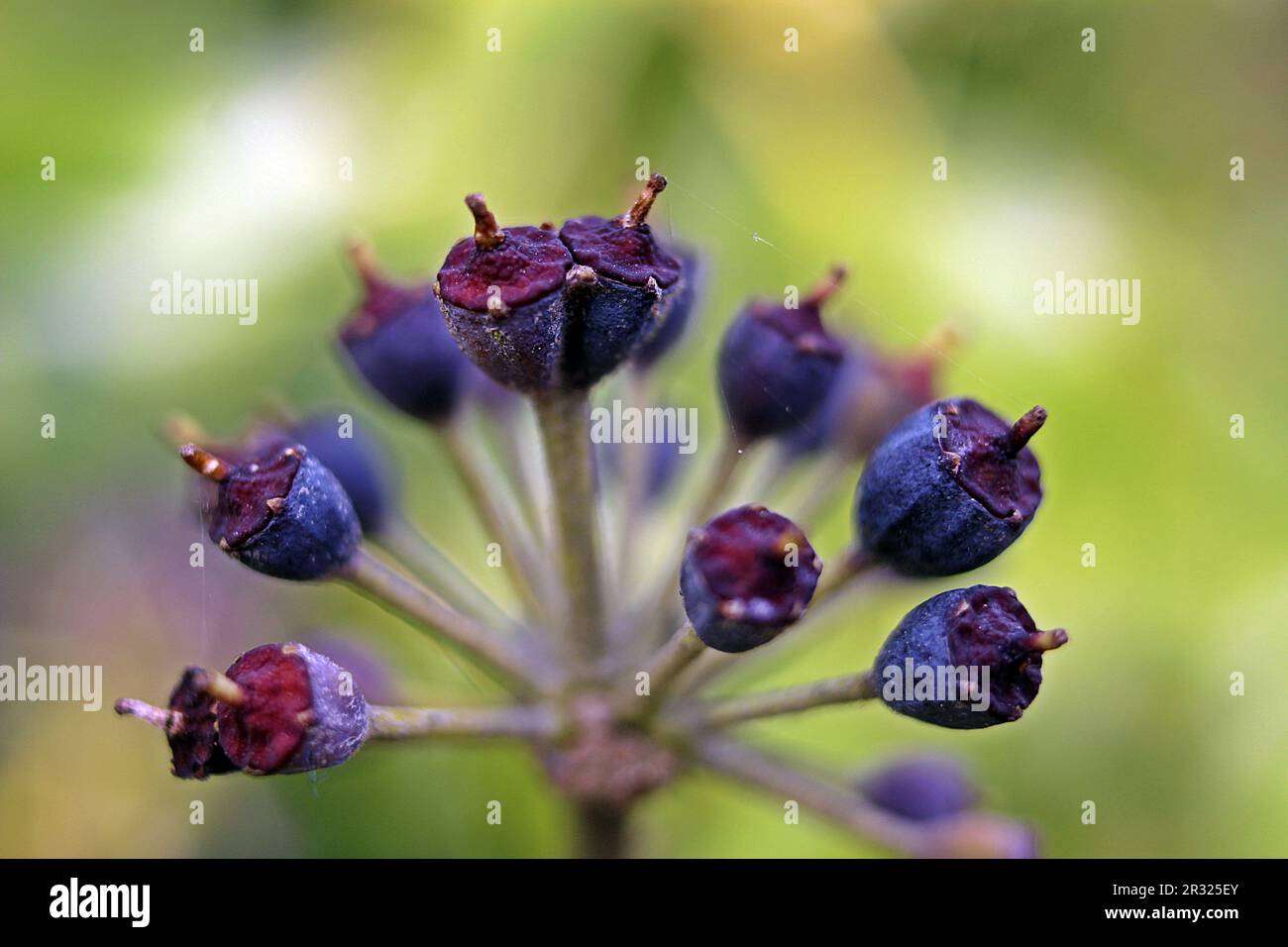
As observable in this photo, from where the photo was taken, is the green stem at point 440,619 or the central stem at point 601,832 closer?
the green stem at point 440,619

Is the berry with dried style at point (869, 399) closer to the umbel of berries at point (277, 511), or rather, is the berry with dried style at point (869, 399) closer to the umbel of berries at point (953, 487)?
the umbel of berries at point (953, 487)

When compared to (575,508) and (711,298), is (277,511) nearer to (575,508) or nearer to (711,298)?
(575,508)

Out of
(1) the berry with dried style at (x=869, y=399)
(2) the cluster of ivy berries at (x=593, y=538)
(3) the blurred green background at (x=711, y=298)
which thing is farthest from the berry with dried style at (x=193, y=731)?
(3) the blurred green background at (x=711, y=298)

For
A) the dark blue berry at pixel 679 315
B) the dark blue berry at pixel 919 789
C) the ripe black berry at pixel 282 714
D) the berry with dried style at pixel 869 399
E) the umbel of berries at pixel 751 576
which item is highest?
the dark blue berry at pixel 679 315

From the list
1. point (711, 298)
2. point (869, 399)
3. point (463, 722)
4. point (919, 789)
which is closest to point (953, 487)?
point (869, 399)

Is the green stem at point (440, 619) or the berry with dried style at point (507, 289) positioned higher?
the berry with dried style at point (507, 289)

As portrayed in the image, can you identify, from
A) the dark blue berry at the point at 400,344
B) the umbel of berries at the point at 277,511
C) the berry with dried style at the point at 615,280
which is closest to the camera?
Answer: the berry with dried style at the point at 615,280
